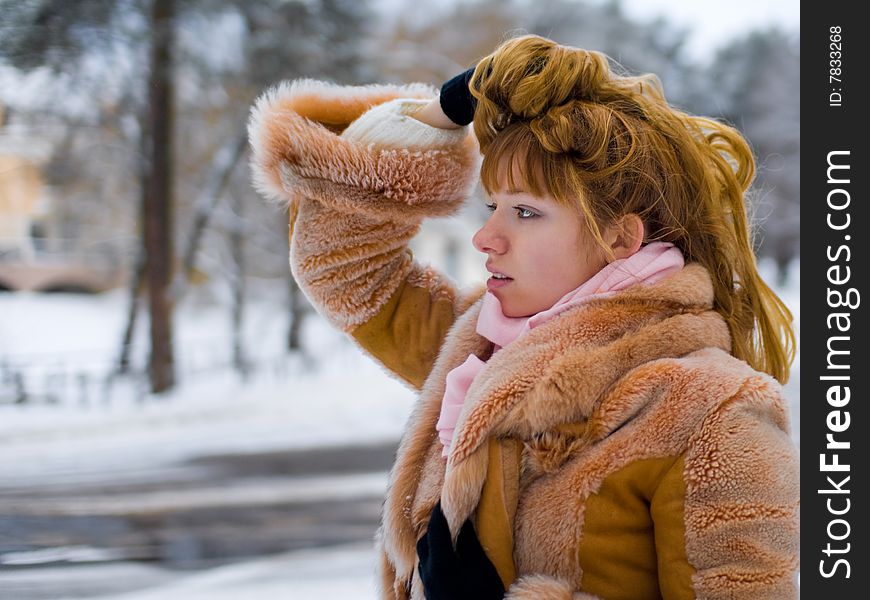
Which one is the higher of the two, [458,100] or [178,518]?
[458,100]

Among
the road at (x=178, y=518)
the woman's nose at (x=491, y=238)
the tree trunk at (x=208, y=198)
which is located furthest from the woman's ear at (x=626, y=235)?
the tree trunk at (x=208, y=198)

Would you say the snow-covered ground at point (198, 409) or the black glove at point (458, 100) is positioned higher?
the black glove at point (458, 100)

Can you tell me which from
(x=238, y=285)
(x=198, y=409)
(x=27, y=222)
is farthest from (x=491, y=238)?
(x=238, y=285)

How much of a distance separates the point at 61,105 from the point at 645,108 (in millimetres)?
2794

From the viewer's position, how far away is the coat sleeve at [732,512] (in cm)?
70

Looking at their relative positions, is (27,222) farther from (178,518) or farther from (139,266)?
(139,266)

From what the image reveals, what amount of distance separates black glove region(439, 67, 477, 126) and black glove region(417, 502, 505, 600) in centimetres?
56

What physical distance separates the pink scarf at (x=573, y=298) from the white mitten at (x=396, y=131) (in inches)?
11.4

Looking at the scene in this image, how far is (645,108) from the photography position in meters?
0.87

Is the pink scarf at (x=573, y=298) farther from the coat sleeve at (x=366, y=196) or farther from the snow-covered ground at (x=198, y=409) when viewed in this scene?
the snow-covered ground at (x=198, y=409)

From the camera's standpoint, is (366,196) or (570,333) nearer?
(570,333)

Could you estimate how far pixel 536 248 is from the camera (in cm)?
88

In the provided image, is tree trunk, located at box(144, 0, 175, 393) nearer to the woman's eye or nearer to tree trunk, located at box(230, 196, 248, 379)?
tree trunk, located at box(230, 196, 248, 379)

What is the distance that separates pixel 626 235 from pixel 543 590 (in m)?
0.42
